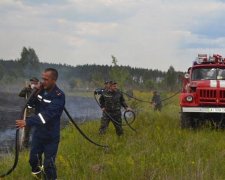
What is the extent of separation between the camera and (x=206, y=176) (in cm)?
672

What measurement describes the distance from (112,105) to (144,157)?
4.06m

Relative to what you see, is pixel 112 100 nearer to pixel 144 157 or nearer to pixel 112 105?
pixel 112 105

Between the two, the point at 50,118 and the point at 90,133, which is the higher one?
the point at 50,118

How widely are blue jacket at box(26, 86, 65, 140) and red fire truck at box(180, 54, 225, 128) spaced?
6.94 meters

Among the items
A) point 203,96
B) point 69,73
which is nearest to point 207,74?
point 203,96

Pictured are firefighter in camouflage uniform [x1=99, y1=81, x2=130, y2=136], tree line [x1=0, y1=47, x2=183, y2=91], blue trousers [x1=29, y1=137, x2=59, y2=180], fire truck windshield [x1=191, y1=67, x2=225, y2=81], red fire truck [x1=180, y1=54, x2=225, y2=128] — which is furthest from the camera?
tree line [x1=0, y1=47, x2=183, y2=91]

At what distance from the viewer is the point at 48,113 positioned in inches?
268

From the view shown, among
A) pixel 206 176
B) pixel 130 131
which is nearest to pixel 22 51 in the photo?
pixel 130 131

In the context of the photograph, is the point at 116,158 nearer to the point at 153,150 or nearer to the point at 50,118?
the point at 153,150

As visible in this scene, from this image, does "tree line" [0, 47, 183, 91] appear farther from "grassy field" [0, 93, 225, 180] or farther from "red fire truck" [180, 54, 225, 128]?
"grassy field" [0, 93, 225, 180]

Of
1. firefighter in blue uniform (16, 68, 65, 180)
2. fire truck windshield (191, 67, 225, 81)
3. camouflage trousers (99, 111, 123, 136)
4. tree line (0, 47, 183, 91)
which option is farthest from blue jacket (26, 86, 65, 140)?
tree line (0, 47, 183, 91)

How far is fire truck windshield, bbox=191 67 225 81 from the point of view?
567 inches

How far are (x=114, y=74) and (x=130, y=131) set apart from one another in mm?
9549

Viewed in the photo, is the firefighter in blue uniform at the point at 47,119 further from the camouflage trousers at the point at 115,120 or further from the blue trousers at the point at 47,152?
the camouflage trousers at the point at 115,120
